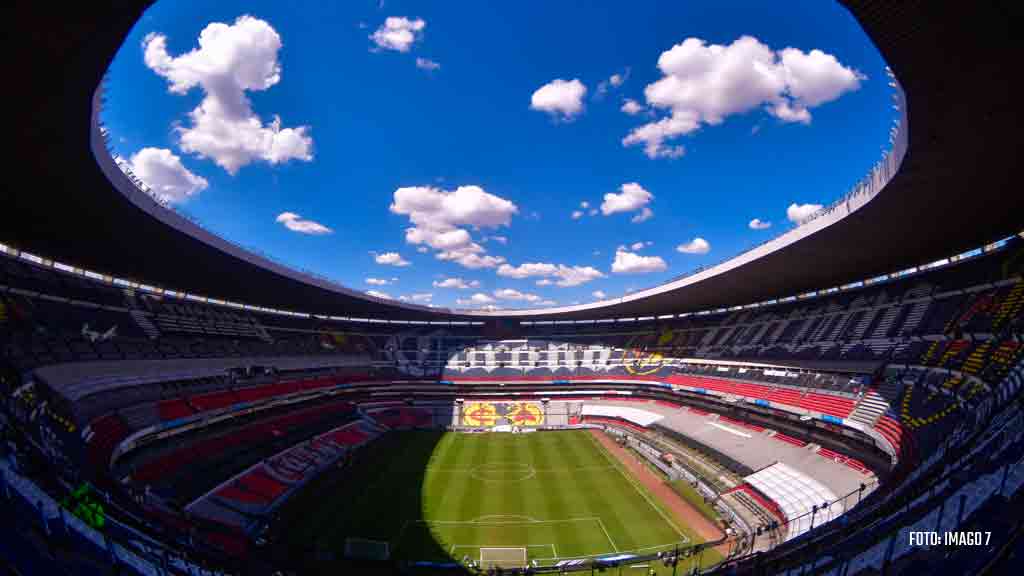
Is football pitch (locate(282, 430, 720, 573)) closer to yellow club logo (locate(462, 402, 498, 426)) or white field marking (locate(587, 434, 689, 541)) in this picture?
white field marking (locate(587, 434, 689, 541))

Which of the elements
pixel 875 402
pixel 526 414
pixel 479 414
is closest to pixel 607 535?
pixel 875 402

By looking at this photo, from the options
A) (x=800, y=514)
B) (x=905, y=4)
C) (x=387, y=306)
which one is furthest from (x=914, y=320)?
(x=387, y=306)

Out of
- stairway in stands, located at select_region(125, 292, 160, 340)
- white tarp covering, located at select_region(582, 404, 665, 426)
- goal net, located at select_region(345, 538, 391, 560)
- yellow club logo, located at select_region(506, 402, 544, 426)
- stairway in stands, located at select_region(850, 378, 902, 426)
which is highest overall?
stairway in stands, located at select_region(125, 292, 160, 340)

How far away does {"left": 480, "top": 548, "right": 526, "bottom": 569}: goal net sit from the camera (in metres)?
18.3

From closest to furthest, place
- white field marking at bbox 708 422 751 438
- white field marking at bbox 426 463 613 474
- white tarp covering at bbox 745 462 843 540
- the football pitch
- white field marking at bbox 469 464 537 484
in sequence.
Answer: white tarp covering at bbox 745 462 843 540 → the football pitch → white field marking at bbox 469 464 537 484 → white field marking at bbox 708 422 751 438 → white field marking at bbox 426 463 613 474

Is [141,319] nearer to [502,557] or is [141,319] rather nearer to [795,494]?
[502,557]

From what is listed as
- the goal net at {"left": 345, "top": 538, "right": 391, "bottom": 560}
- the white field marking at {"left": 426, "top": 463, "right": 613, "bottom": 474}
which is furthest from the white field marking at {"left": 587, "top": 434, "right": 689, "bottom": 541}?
the goal net at {"left": 345, "top": 538, "right": 391, "bottom": 560}

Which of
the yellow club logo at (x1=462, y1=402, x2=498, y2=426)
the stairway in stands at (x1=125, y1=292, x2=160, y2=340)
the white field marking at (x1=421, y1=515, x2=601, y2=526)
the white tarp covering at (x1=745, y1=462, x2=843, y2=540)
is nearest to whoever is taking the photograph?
the white tarp covering at (x1=745, y1=462, x2=843, y2=540)

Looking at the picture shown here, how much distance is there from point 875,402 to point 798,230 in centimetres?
983

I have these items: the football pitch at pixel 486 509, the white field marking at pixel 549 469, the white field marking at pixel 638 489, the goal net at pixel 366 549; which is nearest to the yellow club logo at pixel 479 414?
the football pitch at pixel 486 509

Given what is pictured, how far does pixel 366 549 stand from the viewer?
1902cm

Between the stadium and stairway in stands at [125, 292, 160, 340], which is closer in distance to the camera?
the stadium

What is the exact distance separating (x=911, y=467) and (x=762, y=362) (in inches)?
809

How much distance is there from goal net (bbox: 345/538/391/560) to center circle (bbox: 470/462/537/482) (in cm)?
1049
